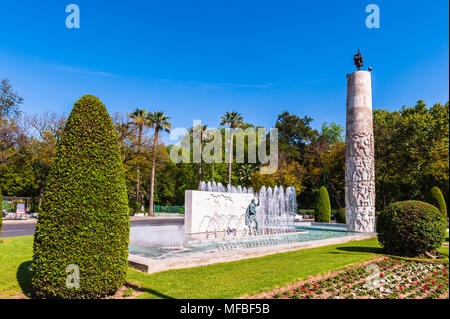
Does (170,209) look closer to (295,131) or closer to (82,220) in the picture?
(295,131)

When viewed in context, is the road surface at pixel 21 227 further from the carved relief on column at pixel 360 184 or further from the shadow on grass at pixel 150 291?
the carved relief on column at pixel 360 184

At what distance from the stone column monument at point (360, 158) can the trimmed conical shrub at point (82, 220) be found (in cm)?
1643

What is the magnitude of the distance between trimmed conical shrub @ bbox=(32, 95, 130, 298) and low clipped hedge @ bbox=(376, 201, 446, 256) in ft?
31.7

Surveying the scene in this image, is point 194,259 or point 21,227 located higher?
point 194,259

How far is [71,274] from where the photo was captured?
18.5ft

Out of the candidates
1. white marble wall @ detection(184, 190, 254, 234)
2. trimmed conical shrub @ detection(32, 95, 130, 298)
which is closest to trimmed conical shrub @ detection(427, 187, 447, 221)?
white marble wall @ detection(184, 190, 254, 234)

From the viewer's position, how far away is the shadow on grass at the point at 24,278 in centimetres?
650

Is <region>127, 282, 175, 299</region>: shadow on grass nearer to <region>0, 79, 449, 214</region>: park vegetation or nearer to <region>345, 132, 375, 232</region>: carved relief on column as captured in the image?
<region>345, 132, 375, 232</region>: carved relief on column

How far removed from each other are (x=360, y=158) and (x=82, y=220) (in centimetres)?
1743

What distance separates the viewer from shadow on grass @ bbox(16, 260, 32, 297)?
6504 mm

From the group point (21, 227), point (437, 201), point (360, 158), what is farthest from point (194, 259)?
point (437, 201)

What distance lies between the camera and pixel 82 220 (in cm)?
578

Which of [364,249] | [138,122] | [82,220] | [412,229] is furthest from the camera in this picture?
[138,122]
